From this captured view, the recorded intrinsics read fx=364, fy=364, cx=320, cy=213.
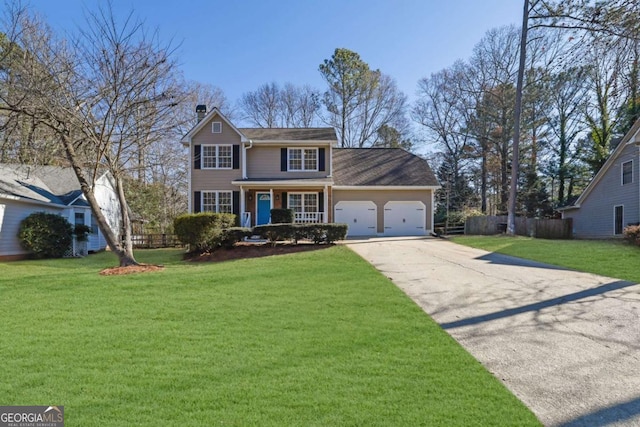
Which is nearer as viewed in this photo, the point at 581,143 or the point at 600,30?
the point at 600,30

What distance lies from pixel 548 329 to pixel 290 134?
17187 mm

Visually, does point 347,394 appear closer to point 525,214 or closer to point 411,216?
point 411,216

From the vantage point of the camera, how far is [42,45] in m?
10.2

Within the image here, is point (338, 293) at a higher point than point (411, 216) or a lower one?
lower

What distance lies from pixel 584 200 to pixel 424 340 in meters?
22.0

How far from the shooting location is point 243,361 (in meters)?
3.86

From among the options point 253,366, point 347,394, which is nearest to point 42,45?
point 253,366

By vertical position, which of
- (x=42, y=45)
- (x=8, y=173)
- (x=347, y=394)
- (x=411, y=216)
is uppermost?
(x=42, y=45)

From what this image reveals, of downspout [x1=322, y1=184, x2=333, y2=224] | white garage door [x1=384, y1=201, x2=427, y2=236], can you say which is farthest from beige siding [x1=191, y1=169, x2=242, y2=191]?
white garage door [x1=384, y1=201, x2=427, y2=236]

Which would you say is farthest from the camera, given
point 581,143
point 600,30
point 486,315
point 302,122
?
point 302,122

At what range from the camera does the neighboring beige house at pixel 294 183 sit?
1880 centimetres

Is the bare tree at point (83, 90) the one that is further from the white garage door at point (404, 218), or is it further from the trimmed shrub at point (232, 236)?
the white garage door at point (404, 218)

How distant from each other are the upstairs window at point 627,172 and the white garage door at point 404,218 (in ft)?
30.6

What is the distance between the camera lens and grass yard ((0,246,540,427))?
2896 millimetres
